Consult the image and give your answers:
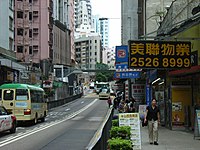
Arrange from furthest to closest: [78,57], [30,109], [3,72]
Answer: [78,57] → [3,72] → [30,109]

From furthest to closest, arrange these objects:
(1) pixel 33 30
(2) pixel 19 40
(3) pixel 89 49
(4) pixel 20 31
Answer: (3) pixel 89 49 → (1) pixel 33 30 → (4) pixel 20 31 → (2) pixel 19 40

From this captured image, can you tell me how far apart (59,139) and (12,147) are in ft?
11.2

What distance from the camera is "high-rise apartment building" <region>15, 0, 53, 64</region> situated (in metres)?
74.1

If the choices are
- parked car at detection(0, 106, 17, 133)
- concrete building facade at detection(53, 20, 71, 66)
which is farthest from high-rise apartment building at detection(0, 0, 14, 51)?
concrete building facade at detection(53, 20, 71, 66)

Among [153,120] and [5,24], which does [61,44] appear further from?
[153,120]

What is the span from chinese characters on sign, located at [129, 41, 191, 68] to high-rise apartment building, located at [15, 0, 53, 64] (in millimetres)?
56997

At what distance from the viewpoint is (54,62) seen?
89.5 meters

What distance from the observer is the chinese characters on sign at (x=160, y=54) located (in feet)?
59.0

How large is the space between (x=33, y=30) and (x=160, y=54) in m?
61.1

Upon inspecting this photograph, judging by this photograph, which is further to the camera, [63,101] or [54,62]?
[54,62]

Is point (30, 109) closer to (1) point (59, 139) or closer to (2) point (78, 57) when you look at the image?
(1) point (59, 139)

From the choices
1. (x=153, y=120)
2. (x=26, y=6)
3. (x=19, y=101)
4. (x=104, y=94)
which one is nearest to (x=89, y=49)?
(x=104, y=94)

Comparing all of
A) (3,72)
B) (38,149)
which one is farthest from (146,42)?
(3,72)

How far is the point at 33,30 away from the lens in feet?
253
